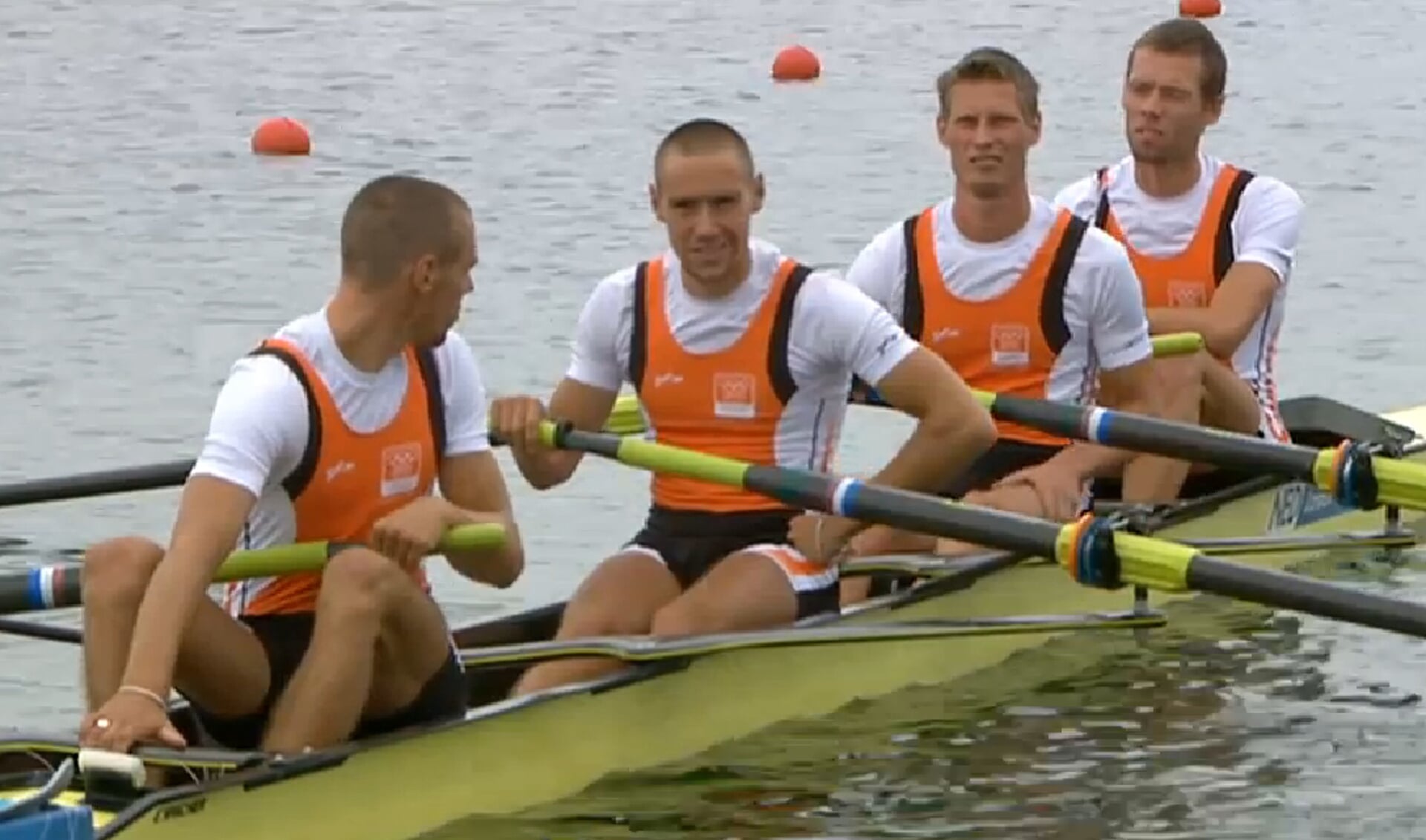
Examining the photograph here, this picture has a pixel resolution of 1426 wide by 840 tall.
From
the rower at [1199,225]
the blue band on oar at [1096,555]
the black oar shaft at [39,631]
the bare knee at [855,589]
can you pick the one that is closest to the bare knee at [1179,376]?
the rower at [1199,225]

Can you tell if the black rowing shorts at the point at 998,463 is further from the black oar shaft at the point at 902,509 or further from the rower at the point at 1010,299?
the black oar shaft at the point at 902,509

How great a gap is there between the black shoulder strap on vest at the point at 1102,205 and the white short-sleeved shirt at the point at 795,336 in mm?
2221

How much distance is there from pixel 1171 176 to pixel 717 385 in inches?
102

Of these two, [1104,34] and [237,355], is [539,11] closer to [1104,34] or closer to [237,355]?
[1104,34]

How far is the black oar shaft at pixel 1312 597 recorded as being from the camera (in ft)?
23.2

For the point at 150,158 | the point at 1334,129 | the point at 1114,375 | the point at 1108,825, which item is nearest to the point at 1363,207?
the point at 1334,129

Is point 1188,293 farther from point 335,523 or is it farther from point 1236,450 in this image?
point 335,523

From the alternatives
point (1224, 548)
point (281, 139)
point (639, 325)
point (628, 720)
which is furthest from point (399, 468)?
point (281, 139)

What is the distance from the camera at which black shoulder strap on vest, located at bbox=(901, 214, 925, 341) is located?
29.5ft

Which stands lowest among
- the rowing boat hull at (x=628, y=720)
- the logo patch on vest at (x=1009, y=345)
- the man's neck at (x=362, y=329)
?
the rowing boat hull at (x=628, y=720)

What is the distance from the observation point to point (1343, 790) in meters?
8.20

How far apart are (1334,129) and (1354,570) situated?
1190 cm

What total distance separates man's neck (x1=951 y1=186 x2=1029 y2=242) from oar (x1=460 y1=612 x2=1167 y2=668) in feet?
4.08

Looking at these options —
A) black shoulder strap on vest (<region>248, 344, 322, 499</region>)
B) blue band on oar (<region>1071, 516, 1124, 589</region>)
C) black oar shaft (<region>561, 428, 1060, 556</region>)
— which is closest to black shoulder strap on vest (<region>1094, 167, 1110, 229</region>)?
black oar shaft (<region>561, 428, 1060, 556</region>)
